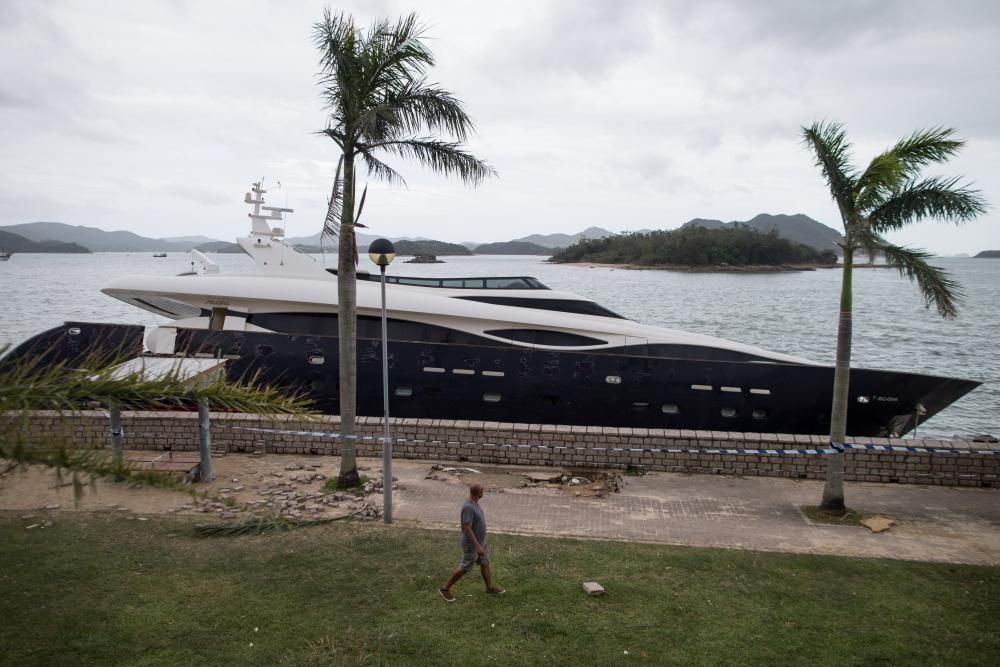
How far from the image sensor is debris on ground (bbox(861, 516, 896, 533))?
9.59 meters

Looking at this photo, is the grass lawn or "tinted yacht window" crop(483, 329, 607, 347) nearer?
the grass lawn

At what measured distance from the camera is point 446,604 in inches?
271

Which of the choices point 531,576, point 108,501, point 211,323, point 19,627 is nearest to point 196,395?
point 19,627

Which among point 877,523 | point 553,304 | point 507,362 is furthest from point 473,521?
point 553,304

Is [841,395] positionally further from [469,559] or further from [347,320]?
[347,320]

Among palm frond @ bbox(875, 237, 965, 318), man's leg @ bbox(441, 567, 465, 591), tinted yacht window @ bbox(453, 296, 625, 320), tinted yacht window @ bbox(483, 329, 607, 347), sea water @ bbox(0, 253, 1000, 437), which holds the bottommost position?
sea water @ bbox(0, 253, 1000, 437)

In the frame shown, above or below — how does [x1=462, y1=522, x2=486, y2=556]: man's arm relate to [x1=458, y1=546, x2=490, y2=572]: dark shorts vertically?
above

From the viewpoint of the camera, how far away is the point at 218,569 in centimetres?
762

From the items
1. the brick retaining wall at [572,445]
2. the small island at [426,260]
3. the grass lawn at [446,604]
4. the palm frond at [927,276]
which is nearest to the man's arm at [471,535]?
the grass lawn at [446,604]

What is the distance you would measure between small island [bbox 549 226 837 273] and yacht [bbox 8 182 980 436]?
11765cm

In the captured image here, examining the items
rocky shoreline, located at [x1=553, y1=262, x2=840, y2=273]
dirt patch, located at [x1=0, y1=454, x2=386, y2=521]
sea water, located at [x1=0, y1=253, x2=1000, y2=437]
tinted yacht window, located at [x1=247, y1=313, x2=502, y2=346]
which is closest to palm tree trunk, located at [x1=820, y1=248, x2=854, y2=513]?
dirt patch, located at [x1=0, y1=454, x2=386, y2=521]

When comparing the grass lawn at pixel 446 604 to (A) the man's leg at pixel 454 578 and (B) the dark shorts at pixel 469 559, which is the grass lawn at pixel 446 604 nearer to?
(A) the man's leg at pixel 454 578

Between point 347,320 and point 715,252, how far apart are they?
4920 inches

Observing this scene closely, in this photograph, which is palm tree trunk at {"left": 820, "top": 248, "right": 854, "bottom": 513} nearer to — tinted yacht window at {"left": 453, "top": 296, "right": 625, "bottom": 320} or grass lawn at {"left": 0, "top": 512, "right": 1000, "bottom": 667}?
grass lawn at {"left": 0, "top": 512, "right": 1000, "bottom": 667}
